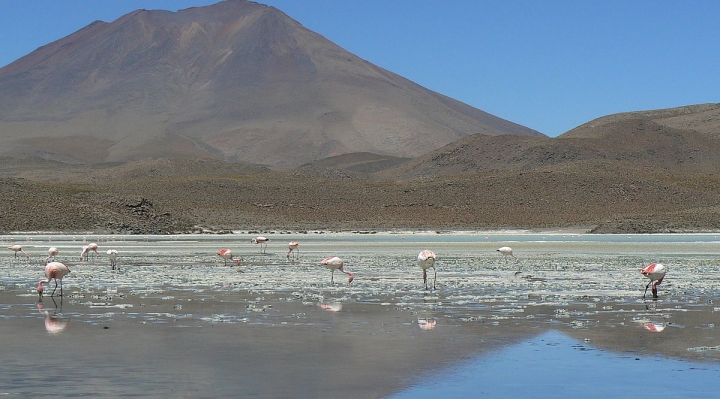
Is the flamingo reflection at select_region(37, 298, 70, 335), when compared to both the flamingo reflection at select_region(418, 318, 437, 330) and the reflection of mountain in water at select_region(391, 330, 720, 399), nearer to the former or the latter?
the flamingo reflection at select_region(418, 318, 437, 330)

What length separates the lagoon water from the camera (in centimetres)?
1116

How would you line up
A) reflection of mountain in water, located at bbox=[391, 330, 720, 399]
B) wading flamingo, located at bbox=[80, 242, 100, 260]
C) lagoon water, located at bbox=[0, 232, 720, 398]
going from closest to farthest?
reflection of mountain in water, located at bbox=[391, 330, 720, 399] < lagoon water, located at bbox=[0, 232, 720, 398] < wading flamingo, located at bbox=[80, 242, 100, 260]

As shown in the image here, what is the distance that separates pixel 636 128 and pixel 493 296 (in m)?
133

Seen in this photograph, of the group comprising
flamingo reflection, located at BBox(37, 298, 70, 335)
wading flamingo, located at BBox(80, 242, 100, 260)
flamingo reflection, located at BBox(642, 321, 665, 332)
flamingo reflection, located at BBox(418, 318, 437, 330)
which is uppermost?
wading flamingo, located at BBox(80, 242, 100, 260)

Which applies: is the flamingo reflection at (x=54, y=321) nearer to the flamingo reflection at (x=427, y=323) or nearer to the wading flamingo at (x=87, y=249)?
the flamingo reflection at (x=427, y=323)

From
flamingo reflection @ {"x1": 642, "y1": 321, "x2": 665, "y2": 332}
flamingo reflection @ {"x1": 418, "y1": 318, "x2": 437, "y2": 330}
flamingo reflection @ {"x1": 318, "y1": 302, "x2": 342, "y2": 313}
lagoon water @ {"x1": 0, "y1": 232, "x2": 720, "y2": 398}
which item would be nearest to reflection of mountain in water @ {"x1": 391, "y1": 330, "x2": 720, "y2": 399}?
lagoon water @ {"x1": 0, "y1": 232, "x2": 720, "y2": 398}

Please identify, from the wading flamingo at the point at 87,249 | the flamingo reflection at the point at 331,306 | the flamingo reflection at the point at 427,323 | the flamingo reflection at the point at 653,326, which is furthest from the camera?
the wading flamingo at the point at 87,249

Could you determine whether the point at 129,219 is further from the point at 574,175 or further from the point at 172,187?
the point at 574,175

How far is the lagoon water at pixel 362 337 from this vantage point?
1116 cm

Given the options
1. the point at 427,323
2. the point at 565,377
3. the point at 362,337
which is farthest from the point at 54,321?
the point at 565,377

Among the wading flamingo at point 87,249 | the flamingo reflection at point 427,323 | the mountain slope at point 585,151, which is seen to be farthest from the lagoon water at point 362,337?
the mountain slope at point 585,151

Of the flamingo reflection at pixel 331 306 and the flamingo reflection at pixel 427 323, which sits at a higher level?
the flamingo reflection at pixel 331 306

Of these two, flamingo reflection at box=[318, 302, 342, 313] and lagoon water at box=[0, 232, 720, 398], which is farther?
flamingo reflection at box=[318, 302, 342, 313]

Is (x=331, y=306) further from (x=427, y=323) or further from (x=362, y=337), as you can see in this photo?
(x=362, y=337)
